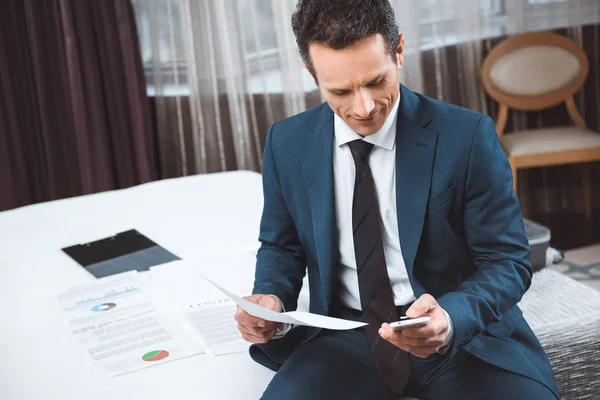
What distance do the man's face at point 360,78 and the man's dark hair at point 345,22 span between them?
1cm

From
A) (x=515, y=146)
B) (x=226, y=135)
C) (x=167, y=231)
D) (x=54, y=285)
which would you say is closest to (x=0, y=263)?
(x=54, y=285)

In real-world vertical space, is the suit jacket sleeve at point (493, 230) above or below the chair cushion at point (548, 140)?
above

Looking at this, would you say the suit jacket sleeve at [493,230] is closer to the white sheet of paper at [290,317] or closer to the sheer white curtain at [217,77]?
the white sheet of paper at [290,317]

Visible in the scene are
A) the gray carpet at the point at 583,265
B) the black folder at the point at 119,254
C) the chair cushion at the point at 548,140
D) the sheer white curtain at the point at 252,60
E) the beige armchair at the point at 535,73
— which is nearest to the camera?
the black folder at the point at 119,254

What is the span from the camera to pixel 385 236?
1.62 m

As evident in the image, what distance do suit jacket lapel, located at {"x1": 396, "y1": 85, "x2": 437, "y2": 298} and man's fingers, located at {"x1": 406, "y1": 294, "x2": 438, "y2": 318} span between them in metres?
0.22

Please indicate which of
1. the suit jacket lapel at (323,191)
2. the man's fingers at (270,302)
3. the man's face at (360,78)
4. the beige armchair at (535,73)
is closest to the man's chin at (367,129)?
the man's face at (360,78)

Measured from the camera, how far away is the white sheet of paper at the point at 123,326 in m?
1.67

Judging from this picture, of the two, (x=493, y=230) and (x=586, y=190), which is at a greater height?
(x=493, y=230)

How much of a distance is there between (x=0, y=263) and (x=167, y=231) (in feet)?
1.71

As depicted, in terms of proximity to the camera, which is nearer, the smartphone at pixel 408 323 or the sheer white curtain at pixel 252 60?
the smartphone at pixel 408 323

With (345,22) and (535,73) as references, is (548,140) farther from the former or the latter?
(345,22)

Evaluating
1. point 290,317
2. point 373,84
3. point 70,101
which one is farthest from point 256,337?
point 70,101

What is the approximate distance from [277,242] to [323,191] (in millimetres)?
182
